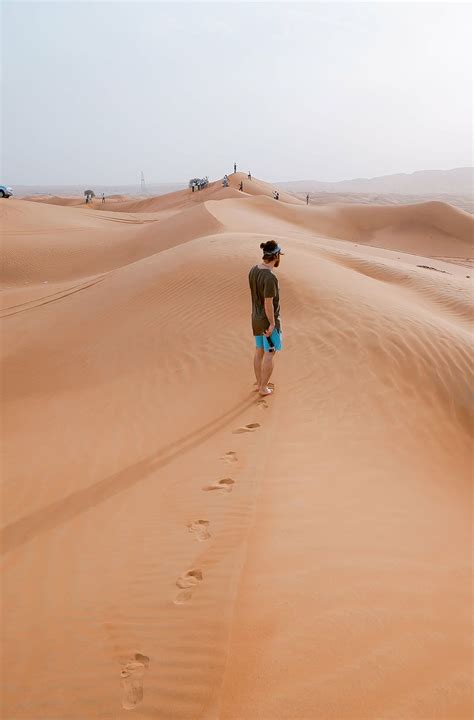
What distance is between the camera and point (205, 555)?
290 centimetres

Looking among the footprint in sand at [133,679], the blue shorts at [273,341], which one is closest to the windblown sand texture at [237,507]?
the footprint in sand at [133,679]

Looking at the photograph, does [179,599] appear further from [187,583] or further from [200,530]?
[200,530]

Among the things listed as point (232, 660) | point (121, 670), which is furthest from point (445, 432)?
point (121, 670)

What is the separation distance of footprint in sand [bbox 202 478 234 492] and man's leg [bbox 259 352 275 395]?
66.6 inches

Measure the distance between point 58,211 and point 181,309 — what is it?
2144cm

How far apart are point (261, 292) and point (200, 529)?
8.14ft

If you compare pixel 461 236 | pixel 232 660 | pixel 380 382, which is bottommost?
pixel 232 660

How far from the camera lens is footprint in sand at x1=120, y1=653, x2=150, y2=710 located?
2041mm

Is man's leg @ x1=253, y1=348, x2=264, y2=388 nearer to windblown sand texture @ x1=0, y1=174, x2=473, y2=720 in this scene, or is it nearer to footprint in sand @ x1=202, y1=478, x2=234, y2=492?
windblown sand texture @ x1=0, y1=174, x2=473, y2=720

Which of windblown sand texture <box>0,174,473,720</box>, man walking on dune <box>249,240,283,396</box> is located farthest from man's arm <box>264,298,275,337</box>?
windblown sand texture <box>0,174,473,720</box>

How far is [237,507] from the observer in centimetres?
340

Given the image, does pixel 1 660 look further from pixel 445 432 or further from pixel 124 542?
pixel 445 432

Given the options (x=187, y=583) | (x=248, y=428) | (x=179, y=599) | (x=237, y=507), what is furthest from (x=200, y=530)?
(x=248, y=428)

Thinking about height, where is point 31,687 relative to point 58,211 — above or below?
below
